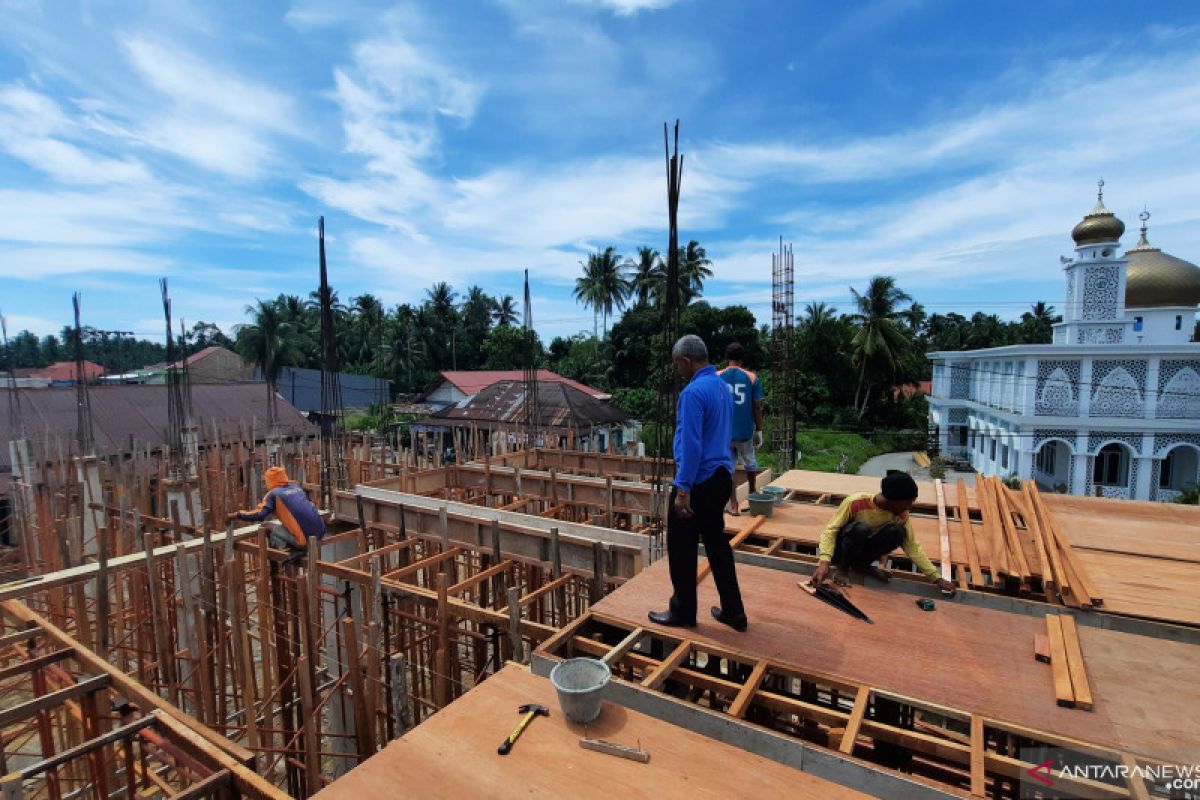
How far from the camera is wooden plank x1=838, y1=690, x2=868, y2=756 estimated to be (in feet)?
7.79

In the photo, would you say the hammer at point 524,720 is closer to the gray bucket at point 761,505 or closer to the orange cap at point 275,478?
the gray bucket at point 761,505

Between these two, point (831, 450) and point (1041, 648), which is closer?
point (1041, 648)

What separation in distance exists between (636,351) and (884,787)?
1454 inches

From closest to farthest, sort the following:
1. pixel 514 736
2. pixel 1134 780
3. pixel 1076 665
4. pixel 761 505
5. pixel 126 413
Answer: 1. pixel 1134 780
2. pixel 514 736
3. pixel 1076 665
4. pixel 761 505
5. pixel 126 413

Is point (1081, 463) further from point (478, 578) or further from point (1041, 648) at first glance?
point (478, 578)

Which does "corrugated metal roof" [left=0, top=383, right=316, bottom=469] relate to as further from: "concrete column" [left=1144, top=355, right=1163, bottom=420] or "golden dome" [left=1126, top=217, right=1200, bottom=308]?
"golden dome" [left=1126, top=217, right=1200, bottom=308]

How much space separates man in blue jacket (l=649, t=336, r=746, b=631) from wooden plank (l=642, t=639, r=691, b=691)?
0.77ft

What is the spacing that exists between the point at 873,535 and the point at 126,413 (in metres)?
22.5

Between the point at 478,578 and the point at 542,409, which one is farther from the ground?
the point at 542,409

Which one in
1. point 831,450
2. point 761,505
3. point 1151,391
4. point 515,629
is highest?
point 1151,391

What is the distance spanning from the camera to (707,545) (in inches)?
133

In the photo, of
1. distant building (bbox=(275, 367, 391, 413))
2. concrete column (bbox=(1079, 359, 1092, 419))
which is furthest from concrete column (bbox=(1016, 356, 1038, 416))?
distant building (bbox=(275, 367, 391, 413))

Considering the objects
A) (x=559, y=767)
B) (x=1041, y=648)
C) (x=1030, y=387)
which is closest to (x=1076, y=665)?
(x=1041, y=648)

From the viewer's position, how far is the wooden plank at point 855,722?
2.38m
